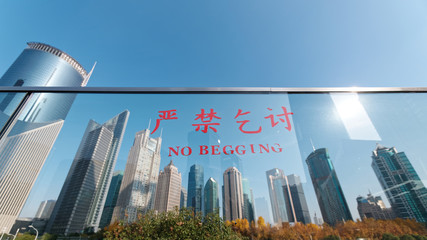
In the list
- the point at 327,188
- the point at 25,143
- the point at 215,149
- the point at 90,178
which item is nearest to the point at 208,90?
the point at 215,149

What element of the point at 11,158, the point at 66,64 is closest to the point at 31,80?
the point at 66,64

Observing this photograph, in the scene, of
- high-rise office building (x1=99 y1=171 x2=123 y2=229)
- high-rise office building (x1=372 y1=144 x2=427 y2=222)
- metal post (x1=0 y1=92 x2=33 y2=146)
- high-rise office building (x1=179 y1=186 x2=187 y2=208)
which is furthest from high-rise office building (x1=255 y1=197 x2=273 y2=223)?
metal post (x1=0 y1=92 x2=33 y2=146)

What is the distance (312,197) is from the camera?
43.6 inches

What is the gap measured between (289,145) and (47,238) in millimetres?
1707

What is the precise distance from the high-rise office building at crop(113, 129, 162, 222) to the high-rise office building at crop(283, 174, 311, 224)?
3.06 feet

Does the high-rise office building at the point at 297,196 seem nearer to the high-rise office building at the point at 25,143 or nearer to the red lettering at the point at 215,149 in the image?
the red lettering at the point at 215,149

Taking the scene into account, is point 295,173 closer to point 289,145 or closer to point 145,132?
point 289,145

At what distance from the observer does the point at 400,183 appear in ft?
3.30

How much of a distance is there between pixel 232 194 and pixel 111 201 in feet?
3.28

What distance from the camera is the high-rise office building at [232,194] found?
127cm

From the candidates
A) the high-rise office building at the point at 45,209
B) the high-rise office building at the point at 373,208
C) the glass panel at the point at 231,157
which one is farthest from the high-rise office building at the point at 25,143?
the high-rise office building at the point at 373,208

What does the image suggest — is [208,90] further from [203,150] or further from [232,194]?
[232,194]

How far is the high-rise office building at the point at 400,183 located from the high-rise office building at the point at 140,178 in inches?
55.9

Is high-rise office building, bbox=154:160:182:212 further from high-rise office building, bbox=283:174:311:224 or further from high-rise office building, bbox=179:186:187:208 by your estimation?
high-rise office building, bbox=283:174:311:224
